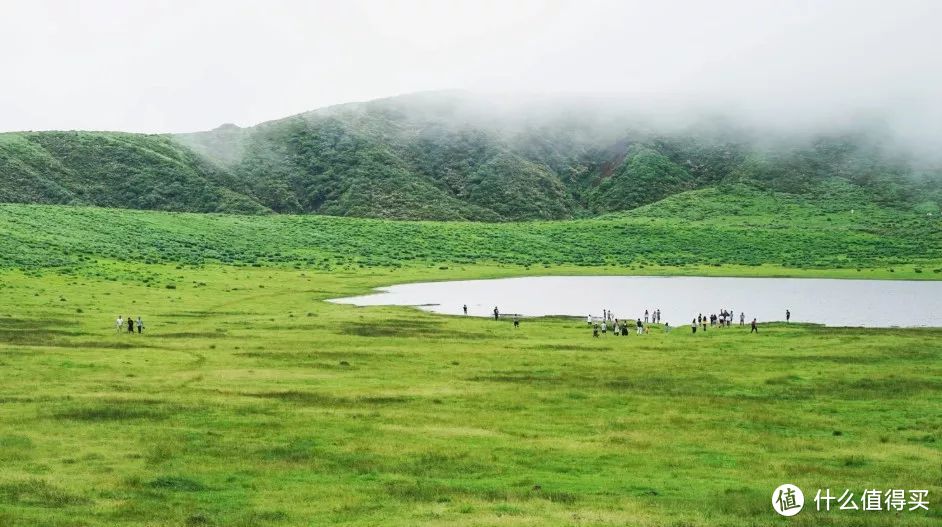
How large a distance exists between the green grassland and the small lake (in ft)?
42.0

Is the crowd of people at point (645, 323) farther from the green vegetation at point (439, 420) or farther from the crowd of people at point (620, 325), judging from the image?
the green vegetation at point (439, 420)

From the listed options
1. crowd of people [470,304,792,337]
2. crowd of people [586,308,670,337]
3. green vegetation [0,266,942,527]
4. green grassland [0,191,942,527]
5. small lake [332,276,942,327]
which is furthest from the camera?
small lake [332,276,942,327]

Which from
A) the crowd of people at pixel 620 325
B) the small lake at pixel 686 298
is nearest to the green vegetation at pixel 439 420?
the crowd of people at pixel 620 325

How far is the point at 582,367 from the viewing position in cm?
6069

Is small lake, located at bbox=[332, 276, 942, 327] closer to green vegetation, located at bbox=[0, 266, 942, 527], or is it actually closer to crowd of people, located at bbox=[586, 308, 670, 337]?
crowd of people, located at bbox=[586, 308, 670, 337]

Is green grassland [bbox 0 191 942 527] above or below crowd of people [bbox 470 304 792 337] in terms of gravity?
below

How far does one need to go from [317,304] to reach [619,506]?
271ft

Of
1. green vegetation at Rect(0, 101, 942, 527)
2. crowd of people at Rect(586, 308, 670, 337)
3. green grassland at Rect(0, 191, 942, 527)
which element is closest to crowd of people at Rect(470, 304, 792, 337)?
crowd of people at Rect(586, 308, 670, 337)

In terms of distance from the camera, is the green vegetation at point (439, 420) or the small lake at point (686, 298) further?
the small lake at point (686, 298)

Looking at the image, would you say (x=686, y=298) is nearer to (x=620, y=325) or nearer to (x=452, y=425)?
(x=620, y=325)

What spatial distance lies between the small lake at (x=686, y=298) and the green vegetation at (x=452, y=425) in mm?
18439

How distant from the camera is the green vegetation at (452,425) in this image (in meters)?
29.1

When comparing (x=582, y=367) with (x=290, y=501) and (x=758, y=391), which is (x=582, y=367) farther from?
(x=290, y=501)

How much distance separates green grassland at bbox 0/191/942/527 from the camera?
2925 centimetres
